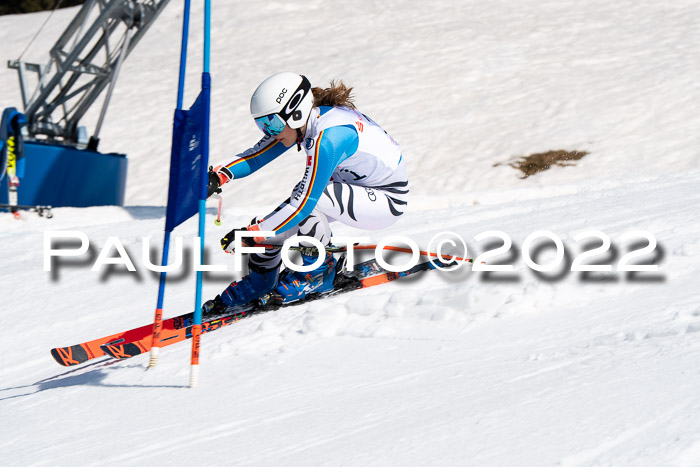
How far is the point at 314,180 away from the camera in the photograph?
4.28 m

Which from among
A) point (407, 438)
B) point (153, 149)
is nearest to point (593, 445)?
point (407, 438)

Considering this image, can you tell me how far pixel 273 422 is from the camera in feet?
10.0

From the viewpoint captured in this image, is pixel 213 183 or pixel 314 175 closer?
pixel 314 175

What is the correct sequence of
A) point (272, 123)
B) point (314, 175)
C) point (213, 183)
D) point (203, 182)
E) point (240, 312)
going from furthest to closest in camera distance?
point (240, 312)
point (213, 183)
point (272, 123)
point (314, 175)
point (203, 182)

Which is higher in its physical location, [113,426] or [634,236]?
[634,236]

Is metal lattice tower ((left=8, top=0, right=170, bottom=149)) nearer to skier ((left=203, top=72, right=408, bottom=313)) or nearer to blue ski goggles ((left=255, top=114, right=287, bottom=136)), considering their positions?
skier ((left=203, top=72, right=408, bottom=313))

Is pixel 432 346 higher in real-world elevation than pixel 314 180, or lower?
lower

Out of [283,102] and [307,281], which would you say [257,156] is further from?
[307,281]

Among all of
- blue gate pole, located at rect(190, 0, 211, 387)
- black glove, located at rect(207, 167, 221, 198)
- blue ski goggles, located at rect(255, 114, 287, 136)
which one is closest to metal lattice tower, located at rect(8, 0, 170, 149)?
black glove, located at rect(207, 167, 221, 198)

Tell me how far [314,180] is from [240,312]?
109cm

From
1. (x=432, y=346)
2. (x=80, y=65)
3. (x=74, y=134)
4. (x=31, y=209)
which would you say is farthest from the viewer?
(x=74, y=134)

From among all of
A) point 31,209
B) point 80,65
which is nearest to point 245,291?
point 31,209

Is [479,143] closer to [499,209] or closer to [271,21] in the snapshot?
[499,209]

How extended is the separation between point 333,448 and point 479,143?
12.1 metres
